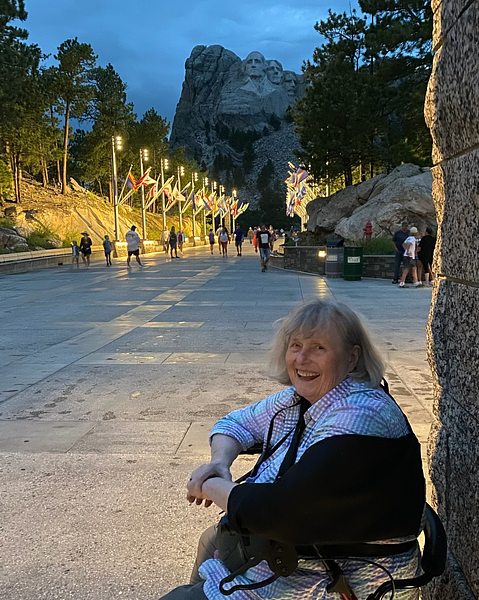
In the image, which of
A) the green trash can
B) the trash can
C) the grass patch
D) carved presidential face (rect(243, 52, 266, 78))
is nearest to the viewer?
the green trash can

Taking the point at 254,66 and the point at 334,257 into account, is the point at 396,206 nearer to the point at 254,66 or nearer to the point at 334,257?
the point at 334,257

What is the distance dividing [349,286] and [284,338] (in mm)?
14293

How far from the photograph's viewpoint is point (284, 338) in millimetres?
2033

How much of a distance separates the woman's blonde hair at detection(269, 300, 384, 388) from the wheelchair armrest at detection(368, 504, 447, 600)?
16.8 inches

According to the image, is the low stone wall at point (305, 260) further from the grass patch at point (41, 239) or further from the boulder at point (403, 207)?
the grass patch at point (41, 239)

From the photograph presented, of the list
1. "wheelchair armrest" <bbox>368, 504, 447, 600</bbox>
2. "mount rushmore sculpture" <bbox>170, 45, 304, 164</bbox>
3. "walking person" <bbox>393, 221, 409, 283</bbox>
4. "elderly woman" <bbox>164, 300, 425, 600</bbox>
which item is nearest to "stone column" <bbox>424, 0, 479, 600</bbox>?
"wheelchair armrest" <bbox>368, 504, 447, 600</bbox>

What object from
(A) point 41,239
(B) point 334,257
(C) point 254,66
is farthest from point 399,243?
(C) point 254,66

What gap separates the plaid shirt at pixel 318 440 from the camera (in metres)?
1.58

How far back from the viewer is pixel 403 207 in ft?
72.5

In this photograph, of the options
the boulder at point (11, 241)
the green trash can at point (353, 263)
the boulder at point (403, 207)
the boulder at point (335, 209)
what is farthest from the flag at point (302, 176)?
the green trash can at point (353, 263)

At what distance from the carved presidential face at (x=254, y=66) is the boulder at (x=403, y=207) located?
568ft

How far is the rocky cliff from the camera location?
17200 cm

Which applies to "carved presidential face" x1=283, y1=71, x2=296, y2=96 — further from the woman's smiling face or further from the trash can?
the woman's smiling face

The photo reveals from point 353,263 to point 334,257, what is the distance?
3.25 ft
